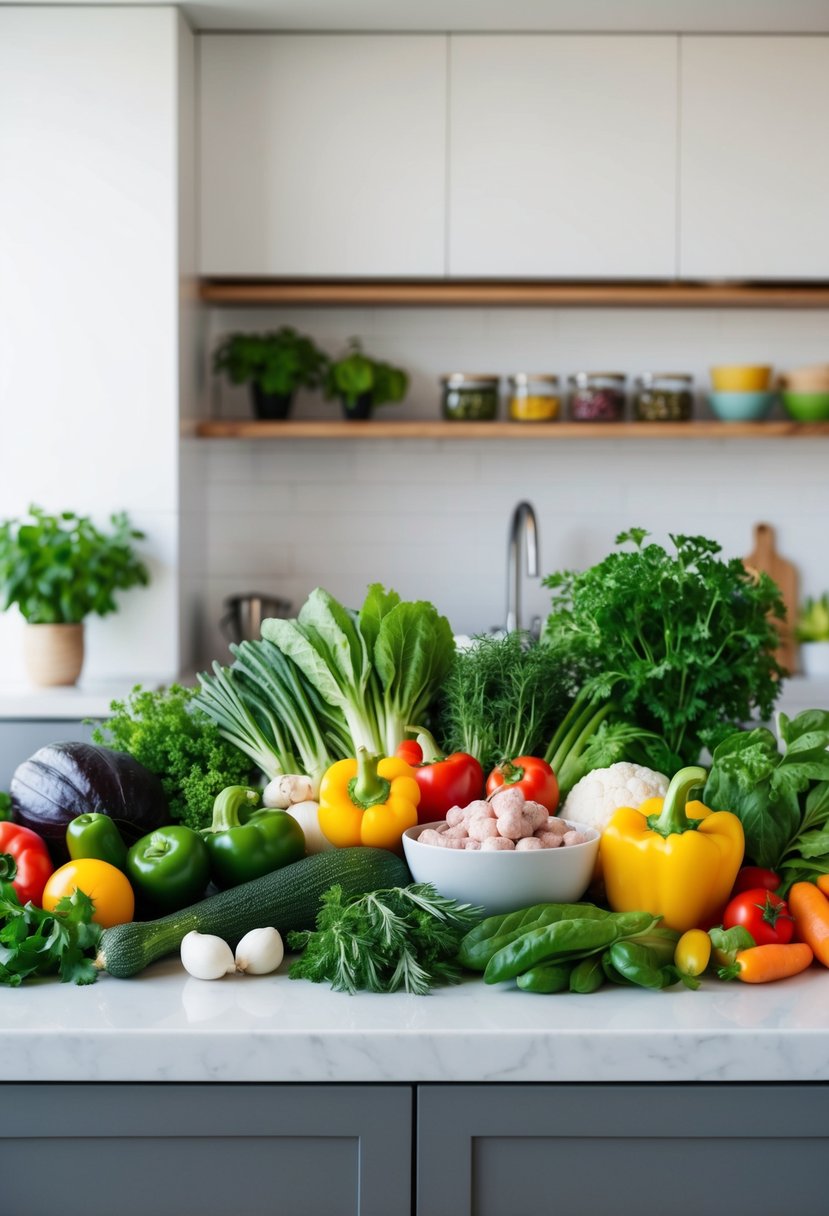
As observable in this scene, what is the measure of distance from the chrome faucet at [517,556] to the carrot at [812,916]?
237 centimetres

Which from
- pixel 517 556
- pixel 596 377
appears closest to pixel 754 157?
pixel 596 377

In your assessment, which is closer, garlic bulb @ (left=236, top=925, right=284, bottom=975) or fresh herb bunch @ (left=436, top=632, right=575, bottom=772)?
garlic bulb @ (left=236, top=925, right=284, bottom=975)

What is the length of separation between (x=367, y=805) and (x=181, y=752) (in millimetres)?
331

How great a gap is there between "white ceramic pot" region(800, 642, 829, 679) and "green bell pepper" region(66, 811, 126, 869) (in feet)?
9.65

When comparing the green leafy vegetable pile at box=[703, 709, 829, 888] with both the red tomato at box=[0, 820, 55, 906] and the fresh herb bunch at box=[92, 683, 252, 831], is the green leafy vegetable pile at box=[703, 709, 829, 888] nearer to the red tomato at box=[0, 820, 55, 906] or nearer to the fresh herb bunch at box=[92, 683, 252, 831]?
the fresh herb bunch at box=[92, 683, 252, 831]

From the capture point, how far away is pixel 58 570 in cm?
336

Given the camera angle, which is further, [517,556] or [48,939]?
[517,556]

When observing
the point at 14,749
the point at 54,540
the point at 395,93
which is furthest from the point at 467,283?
the point at 14,749

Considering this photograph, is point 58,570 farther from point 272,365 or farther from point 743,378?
point 743,378

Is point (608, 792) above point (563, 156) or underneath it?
underneath

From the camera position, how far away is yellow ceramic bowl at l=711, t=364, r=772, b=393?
12.4 ft


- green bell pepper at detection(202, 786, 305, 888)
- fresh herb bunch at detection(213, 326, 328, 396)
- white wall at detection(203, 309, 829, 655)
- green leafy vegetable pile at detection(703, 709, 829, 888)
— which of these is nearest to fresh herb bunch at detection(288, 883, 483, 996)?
green bell pepper at detection(202, 786, 305, 888)
